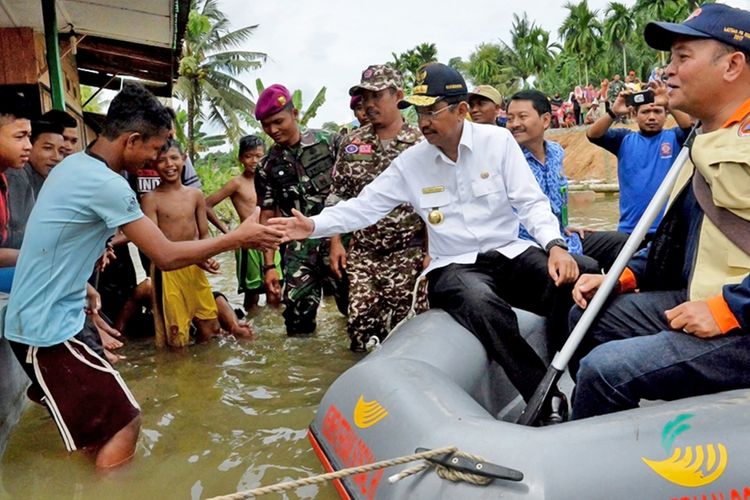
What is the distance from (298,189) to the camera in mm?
4477

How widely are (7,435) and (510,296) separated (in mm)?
2478

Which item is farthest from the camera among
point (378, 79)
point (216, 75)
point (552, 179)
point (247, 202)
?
point (216, 75)

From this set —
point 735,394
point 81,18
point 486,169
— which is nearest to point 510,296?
point 486,169

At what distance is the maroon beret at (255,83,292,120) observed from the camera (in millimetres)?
4227

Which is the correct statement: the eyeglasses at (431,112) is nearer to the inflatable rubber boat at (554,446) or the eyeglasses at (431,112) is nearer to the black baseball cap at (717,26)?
the black baseball cap at (717,26)

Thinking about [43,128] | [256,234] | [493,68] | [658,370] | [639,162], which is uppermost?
[493,68]

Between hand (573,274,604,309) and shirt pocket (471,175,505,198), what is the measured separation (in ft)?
2.36

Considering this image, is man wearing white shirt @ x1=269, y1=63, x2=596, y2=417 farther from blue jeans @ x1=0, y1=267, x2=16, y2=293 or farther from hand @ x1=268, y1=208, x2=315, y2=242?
blue jeans @ x1=0, y1=267, x2=16, y2=293

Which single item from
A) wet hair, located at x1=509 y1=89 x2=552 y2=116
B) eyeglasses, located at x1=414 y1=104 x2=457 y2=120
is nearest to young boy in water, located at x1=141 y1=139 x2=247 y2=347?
eyeglasses, located at x1=414 y1=104 x2=457 y2=120

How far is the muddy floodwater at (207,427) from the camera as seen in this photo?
2549mm

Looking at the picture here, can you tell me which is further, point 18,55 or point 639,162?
point 18,55

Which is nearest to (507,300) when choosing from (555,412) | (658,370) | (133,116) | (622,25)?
(555,412)

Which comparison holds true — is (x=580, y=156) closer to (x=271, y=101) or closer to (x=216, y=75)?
(x=216, y=75)

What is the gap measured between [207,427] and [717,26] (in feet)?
8.96
